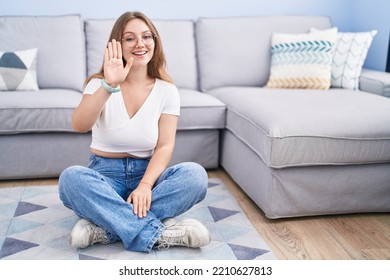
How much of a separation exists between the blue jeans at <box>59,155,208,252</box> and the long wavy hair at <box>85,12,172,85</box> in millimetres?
357

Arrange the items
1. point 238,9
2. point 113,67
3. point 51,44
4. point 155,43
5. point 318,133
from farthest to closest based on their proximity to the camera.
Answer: point 238,9, point 51,44, point 318,133, point 155,43, point 113,67

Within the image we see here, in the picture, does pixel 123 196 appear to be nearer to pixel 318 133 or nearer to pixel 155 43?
pixel 155 43

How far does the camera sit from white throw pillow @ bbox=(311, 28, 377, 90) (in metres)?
3.07

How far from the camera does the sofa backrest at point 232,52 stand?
3236mm

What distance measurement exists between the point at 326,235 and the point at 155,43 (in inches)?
41.0

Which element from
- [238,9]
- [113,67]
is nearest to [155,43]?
[113,67]

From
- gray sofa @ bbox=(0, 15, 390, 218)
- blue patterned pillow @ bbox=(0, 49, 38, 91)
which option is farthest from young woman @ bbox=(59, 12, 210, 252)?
blue patterned pillow @ bbox=(0, 49, 38, 91)

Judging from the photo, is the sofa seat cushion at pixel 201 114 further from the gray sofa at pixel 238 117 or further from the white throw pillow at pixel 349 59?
the white throw pillow at pixel 349 59

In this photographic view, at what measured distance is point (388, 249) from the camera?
1.99 m

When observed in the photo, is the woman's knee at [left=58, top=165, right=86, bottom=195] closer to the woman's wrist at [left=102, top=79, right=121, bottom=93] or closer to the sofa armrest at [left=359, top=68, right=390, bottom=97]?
the woman's wrist at [left=102, top=79, right=121, bottom=93]

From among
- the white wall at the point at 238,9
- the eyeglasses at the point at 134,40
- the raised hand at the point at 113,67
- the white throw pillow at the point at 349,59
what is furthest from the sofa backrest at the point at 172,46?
the raised hand at the point at 113,67

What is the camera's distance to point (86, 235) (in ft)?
6.06
